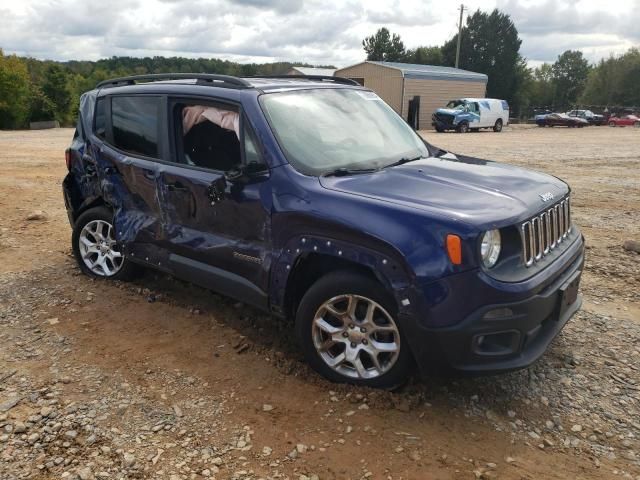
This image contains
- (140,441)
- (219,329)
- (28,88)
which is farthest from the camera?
(28,88)

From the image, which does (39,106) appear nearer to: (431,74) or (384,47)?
(431,74)

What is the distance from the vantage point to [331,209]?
3248mm

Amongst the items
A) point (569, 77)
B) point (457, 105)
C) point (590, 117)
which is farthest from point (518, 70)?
point (457, 105)

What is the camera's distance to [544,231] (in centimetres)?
341

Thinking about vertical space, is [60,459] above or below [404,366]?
below

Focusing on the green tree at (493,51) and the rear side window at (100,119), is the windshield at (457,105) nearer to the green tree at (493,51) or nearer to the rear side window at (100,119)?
the rear side window at (100,119)

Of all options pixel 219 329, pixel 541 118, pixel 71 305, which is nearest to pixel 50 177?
pixel 71 305

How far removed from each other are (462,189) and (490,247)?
534 mm

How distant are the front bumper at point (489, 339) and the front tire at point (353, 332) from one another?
0.18 meters

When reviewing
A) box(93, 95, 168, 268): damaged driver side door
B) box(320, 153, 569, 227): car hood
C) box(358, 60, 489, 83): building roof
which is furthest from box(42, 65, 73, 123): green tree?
box(320, 153, 569, 227): car hood

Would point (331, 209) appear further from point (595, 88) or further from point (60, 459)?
point (595, 88)

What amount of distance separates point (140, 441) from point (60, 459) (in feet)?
1.29

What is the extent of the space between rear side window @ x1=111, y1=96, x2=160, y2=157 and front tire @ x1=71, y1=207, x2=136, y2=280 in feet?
2.38

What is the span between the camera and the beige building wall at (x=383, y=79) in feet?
124
